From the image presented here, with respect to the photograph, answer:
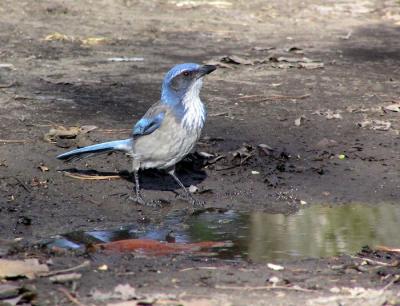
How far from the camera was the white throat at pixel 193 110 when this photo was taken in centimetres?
810

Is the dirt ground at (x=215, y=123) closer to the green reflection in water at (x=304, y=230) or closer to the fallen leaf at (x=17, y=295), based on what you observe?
the fallen leaf at (x=17, y=295)

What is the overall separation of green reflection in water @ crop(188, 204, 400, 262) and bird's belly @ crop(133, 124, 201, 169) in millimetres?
547

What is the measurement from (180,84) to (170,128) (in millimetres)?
394

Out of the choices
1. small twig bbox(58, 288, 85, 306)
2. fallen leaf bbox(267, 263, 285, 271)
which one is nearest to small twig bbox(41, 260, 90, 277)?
small twig bbox(58, 288, 85, 306)

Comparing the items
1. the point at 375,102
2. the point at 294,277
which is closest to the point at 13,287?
the point at 294,277

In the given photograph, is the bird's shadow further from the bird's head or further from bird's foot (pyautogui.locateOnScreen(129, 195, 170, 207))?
the bird's head

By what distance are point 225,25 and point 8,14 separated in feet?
10.1

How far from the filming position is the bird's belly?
812cm

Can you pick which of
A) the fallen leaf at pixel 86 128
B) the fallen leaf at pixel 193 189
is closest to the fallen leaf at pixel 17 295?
the fallen leaf at pixel 193 189

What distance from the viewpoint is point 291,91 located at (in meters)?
11.3

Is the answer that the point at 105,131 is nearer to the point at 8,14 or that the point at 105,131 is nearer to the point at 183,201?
the point at 183,201

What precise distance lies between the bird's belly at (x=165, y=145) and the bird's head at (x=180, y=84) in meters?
0.28

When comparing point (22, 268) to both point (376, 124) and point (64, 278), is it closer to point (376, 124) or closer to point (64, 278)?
point (64, 278)

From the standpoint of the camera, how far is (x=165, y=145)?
8.16 metres
